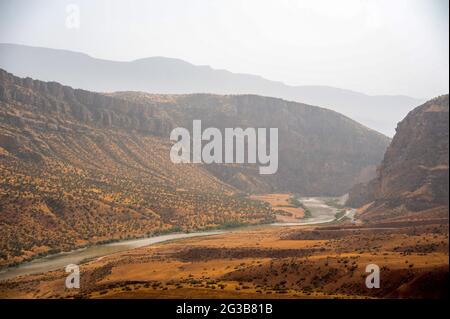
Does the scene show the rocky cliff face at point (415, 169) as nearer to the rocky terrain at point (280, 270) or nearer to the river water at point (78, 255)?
the rocky terrain at point (280, 270)

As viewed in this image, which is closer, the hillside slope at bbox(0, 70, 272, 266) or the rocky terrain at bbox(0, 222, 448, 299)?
the rocky terrain at bbox(0, 222, 448, 299)

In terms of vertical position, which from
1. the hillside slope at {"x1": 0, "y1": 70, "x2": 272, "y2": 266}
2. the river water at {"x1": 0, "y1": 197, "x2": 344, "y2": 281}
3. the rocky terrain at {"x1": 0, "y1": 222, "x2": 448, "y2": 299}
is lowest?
the river water at {"x1": 0, "y1": 197, "x2": 344, "y2": 281}

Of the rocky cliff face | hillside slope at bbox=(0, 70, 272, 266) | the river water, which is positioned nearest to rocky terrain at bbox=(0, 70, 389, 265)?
hillside slope at bbox=(0, 70, 272, 266)

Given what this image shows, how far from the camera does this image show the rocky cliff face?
5754 cm

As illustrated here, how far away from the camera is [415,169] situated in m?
67.2

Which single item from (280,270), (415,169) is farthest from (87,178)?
(280,270)

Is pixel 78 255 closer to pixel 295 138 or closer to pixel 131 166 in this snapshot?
pixel 131 166

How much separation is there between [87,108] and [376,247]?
347ft

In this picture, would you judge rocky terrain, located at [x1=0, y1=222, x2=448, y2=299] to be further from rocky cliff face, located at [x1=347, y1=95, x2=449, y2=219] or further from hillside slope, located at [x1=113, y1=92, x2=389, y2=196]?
hillside slope, located at [x1=113, y1=92, x2=389, y2=196]

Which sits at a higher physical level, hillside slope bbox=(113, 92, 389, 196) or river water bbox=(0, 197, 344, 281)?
hillside slope bbox=(113, 92, 389, 196)

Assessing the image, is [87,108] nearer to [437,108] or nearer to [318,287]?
[437,108]

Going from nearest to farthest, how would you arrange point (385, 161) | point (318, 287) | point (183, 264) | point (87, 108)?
point (318, 287) → point (183, 264) → point (385, 161) → point (87, 108)
